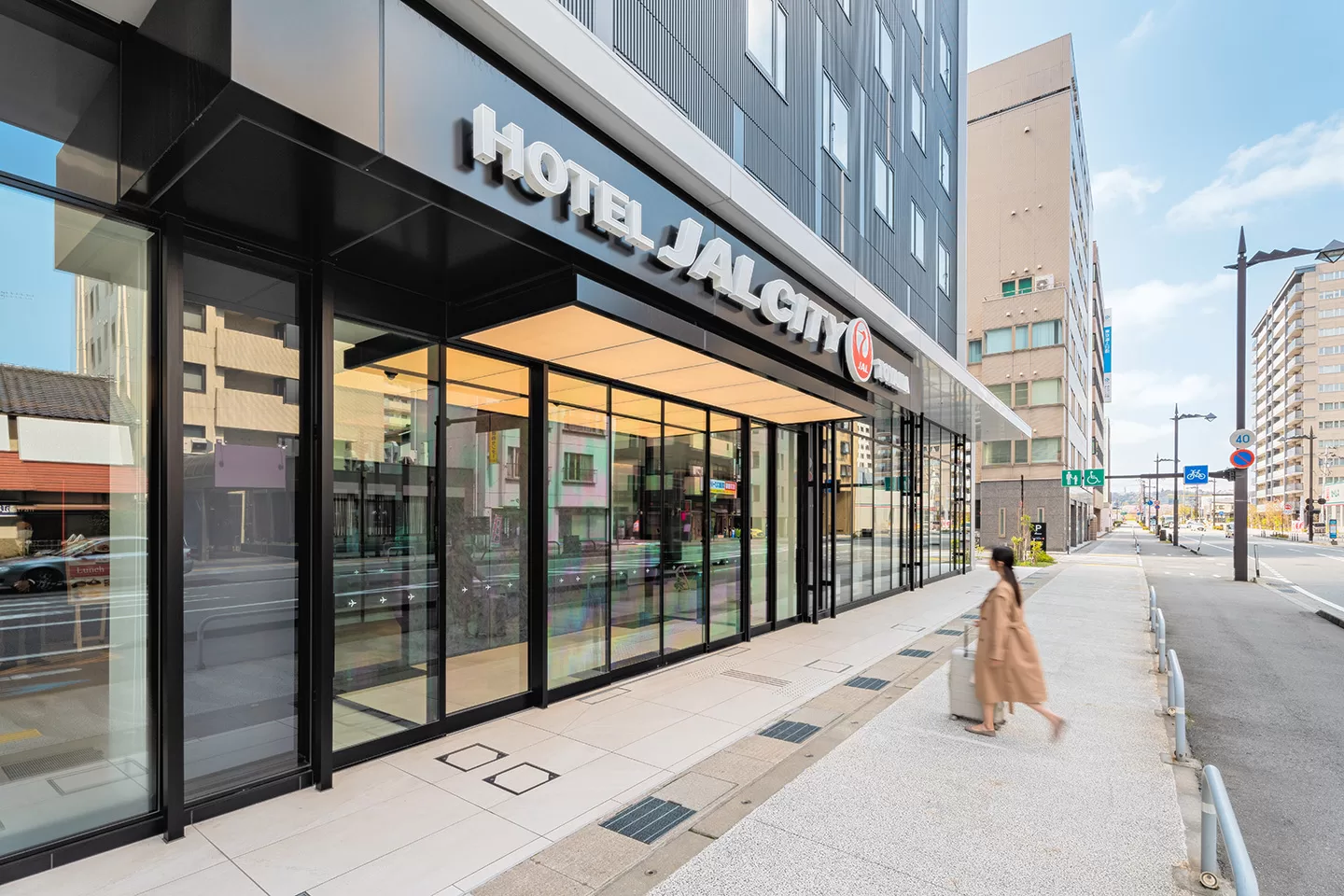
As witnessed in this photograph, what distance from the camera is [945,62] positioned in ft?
72.7

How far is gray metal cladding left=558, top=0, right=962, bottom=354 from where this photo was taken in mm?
8312

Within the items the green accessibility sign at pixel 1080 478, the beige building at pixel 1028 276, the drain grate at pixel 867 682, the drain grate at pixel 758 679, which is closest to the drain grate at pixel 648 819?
the drain grate at pixel 758 679

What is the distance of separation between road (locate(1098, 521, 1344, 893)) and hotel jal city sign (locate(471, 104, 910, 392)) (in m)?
6.32

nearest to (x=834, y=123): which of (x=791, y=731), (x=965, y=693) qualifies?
(x=965, y=693)

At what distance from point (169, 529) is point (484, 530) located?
2882 millimetres

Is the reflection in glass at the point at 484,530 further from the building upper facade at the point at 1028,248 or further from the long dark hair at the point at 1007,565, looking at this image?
the building upper facade at the point at 1028,248

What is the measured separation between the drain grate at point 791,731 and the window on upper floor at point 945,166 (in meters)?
19.5

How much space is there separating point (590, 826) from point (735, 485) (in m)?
7.02

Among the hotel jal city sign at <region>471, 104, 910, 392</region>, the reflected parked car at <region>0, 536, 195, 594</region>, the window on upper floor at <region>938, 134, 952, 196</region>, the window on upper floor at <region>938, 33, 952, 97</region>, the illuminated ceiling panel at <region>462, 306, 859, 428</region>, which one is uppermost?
the window on upper floor at <region>938, 33, 952, 97</region>

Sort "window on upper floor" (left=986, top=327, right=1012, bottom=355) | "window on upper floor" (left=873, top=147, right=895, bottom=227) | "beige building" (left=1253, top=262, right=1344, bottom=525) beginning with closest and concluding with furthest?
1. "window on upper floor" (left=873, top=147, right=895, bottom=227)
2. "window on upper floor" (left=986, top=327, right=1012, bottom=355)
3. "beige building" (left=1253, top=262, right=1344, bottom=525)

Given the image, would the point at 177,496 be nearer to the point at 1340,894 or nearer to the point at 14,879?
the point at 14,879

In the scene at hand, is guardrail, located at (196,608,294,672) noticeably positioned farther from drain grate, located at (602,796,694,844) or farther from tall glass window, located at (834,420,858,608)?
tall glass window, located at (834,420,858,608)

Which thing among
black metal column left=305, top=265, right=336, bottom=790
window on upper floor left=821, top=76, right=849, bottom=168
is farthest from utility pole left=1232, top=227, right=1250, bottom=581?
black metal column left=305, top=265, right=336, bottom=790

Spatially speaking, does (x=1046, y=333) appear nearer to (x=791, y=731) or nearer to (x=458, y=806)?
(x=791, y=731)
